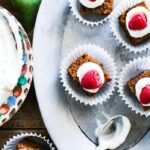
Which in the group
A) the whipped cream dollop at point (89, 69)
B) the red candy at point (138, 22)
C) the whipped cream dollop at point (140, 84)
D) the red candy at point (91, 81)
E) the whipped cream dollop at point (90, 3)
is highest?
the whipped cream dollop at point (90, 3)

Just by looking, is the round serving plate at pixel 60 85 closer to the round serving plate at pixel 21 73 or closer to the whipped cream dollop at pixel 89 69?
the whipped cream dollop at pixel 89 69

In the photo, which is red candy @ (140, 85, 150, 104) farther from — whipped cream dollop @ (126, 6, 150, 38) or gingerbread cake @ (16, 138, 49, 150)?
gingerbread cake @ (16, 138, 49, 150)

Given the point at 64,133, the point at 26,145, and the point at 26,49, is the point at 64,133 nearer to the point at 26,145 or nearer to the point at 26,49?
the point at 26,145

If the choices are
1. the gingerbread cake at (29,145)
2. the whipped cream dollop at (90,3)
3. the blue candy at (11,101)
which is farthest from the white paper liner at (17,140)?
the whipped cream dollop at (90,3)

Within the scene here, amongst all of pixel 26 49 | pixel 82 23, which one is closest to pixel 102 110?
pixel 82 23

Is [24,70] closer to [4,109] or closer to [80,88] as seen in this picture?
[4,109]

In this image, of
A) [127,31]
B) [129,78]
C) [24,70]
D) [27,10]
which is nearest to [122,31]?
[127,31]
